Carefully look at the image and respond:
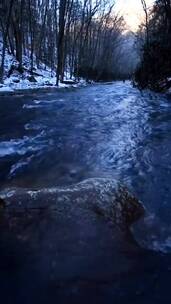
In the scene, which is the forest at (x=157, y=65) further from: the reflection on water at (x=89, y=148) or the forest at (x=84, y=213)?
the forest at (x=84, y=213)

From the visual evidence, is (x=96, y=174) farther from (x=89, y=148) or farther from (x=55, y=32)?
(x=55, y=32)

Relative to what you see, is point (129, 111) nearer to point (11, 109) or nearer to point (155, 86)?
point (11, 109)

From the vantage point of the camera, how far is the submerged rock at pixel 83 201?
4641 millimetres

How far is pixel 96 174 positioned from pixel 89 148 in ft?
7.06

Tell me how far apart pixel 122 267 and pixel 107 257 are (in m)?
0.21

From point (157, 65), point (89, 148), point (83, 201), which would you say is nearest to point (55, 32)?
point (157, 65)

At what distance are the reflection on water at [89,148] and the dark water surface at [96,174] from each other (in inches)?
0.7

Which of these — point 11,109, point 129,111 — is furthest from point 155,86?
point 11,109

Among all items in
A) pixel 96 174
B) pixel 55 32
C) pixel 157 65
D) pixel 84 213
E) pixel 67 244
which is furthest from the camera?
pixel 55 32

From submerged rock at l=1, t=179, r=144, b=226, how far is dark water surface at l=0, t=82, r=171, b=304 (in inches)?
7.8

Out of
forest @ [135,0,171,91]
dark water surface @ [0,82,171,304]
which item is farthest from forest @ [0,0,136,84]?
dark water surface @ [0,82,171,304]

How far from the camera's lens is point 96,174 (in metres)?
A: 7.05

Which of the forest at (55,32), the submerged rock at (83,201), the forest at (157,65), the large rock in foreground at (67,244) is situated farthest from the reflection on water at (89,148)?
the forest at (55,32)

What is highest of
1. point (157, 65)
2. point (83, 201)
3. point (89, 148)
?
point (157, 65)
